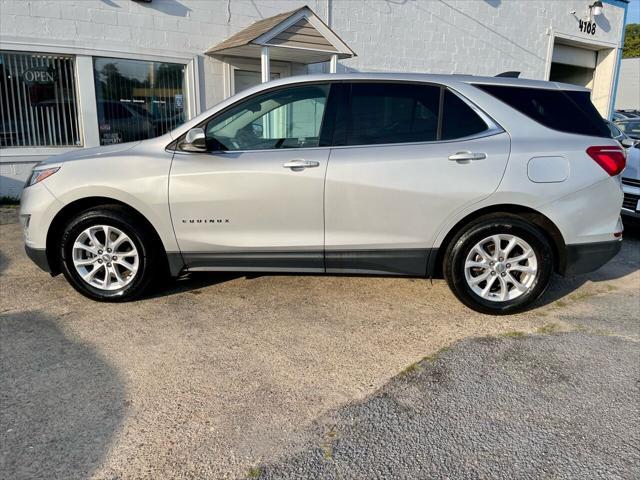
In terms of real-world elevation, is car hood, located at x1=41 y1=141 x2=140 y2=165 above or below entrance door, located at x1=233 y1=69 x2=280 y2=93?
below

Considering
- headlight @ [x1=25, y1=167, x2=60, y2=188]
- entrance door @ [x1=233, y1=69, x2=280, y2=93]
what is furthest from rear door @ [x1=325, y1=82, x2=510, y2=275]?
entrance door @ [x1=233, y1=69, x2=280, y2=93]

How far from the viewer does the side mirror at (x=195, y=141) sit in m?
3.91

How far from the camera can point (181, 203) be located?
4047 mm

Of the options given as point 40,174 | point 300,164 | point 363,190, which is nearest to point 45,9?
point 40,174

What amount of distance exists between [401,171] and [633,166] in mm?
4293

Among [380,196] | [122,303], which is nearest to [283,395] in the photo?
[380,196]

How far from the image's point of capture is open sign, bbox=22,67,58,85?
27.6 ft

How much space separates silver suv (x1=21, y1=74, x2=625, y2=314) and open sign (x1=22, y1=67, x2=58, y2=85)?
524 centimetres

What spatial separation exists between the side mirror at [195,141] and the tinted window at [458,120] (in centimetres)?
184

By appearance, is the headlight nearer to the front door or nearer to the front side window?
the front door

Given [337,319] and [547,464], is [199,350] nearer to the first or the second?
[337,319]

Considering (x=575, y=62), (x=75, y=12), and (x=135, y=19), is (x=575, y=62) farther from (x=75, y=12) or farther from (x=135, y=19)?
(x=75, y=12)

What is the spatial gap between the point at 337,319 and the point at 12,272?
11.3 ft

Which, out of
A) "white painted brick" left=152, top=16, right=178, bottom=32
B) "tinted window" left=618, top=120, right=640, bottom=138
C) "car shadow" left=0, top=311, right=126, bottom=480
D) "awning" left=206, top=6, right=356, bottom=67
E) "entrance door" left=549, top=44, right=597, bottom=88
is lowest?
"car shadow" left=0, top=311, right=126, bottom=480
